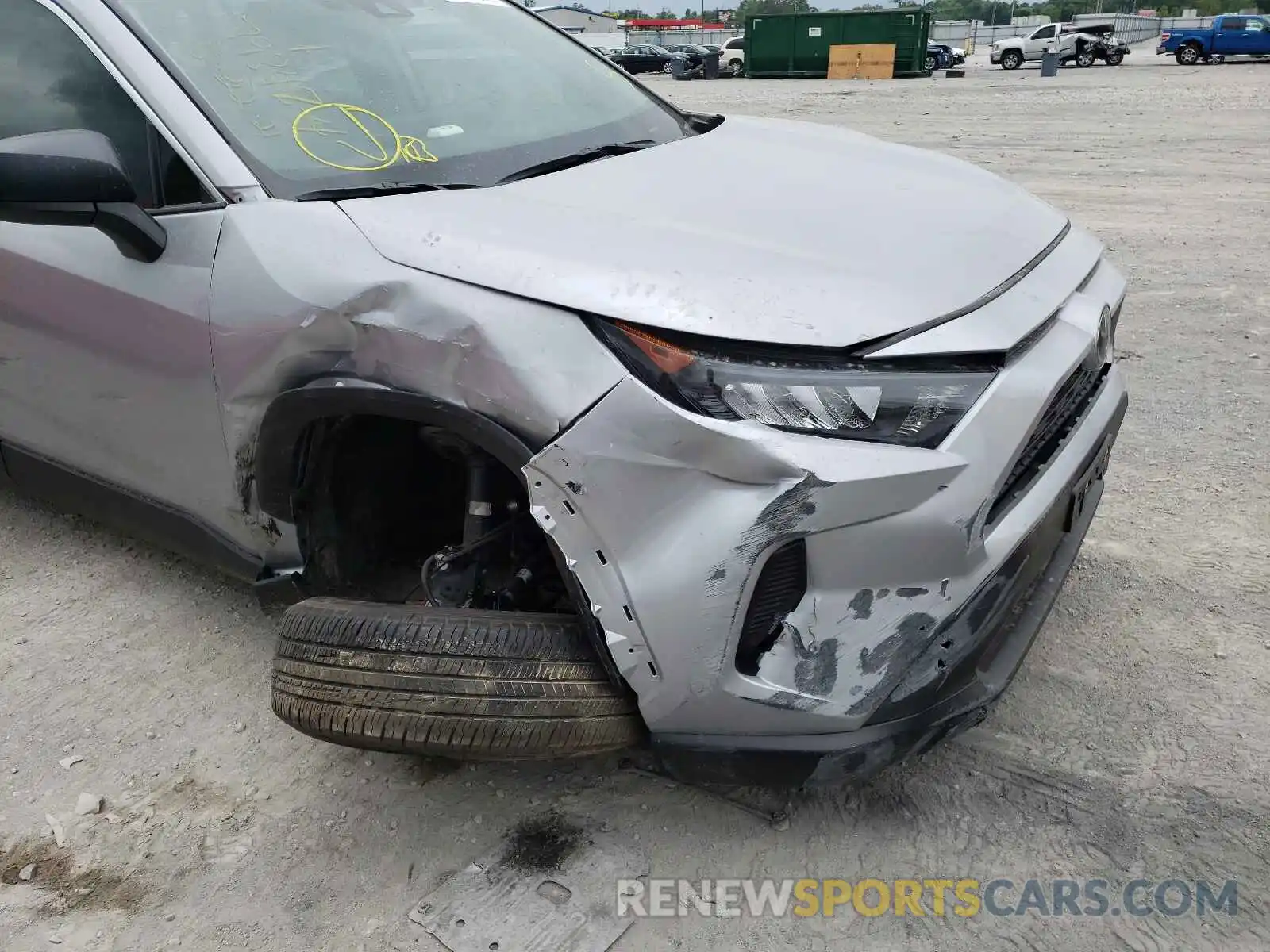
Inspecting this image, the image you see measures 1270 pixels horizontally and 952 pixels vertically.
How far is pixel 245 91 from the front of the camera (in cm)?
227

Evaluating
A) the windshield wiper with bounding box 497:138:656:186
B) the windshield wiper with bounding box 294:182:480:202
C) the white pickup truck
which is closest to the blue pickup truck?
the white pickup truck

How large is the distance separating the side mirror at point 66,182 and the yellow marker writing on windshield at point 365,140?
0.38 m

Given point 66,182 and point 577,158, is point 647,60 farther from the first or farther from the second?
point 66,182

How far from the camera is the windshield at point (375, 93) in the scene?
2.20m

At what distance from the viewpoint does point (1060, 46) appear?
32125mm

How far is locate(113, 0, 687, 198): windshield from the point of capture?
7.22 feet

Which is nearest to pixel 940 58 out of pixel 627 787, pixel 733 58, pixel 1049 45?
pixel 1049 45

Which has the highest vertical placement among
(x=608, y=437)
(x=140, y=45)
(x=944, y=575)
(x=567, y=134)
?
(x=140, y=45)

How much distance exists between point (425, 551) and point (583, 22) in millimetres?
77075

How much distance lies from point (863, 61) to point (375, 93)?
101 feet

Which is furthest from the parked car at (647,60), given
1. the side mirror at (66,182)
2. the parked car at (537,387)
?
the side mirror at (66,182)

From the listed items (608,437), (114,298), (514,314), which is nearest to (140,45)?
(114,298)

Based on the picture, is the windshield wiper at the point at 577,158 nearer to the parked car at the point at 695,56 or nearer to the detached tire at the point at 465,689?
the detached tire at the point at 465,689

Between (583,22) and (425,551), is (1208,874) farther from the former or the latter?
(583,22)
